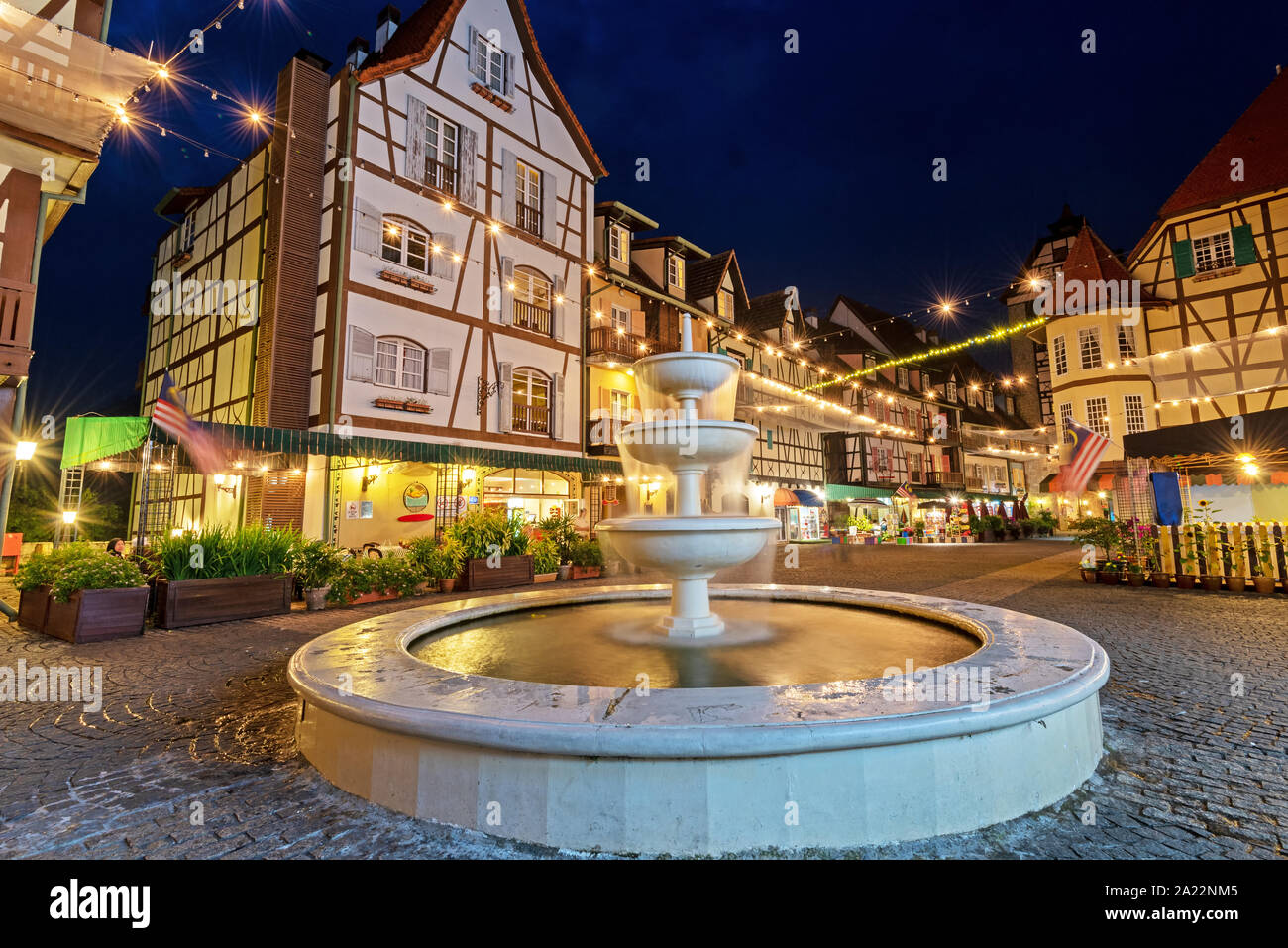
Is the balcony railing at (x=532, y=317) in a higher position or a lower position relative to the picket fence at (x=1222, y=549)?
higher

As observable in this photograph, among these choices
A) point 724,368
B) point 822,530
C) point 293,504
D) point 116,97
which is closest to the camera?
point 724,368

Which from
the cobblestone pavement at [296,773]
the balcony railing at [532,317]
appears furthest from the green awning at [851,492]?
the cobblestone pavement at [296,773]

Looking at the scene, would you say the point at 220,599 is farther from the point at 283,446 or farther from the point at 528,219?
the point at 528,219

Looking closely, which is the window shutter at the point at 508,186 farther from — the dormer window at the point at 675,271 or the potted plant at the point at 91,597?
the potted plant at the point at 91,597

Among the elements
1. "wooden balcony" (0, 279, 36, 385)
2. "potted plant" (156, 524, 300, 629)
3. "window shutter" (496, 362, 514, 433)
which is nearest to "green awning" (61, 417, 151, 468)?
"wooden balcony" (0, 279, 36, 385)

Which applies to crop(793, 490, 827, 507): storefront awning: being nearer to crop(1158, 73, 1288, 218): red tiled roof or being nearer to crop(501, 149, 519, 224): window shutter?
crop(1158, 73, 1288, 218): red tiled roof

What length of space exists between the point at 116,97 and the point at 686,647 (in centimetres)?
1149

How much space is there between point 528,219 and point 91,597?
15814 mm

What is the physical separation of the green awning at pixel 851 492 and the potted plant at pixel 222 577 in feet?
94.4

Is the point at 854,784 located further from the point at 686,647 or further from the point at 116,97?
the point at 116,97

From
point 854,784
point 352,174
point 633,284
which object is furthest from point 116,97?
point 633,284

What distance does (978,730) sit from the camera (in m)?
2.62

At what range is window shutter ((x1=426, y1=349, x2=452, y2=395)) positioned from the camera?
1586 centimetres

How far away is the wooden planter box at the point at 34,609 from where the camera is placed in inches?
312
